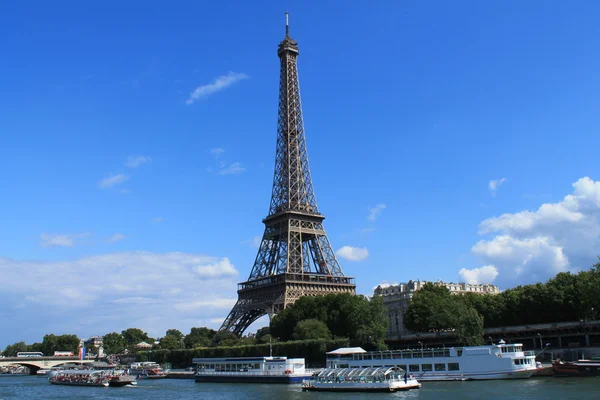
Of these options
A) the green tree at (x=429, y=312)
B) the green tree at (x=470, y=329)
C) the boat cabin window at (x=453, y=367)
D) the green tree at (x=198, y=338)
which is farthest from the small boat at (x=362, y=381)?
the green tree at (x=198, y=338)

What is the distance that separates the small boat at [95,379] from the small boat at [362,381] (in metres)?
34.0

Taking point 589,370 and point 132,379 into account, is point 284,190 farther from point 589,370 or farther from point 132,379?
point 589,370

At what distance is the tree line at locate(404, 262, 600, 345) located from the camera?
77.1 meters

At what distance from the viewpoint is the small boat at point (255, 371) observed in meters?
74.5

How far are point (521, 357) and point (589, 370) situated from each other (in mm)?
6267

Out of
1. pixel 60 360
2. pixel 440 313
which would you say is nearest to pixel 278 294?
pixel 440 313

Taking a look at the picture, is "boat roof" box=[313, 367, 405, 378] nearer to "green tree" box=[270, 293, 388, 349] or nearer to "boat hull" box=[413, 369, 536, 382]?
Answer: "boat hull" box=[413, 369, 536, 382]

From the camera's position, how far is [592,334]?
79.3 metres

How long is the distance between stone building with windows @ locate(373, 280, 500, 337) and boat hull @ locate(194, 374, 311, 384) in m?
54.7

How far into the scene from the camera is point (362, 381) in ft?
189

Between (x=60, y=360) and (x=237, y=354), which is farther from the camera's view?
(x=60, y=360)

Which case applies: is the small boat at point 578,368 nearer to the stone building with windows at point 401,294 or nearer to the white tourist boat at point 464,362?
the white tourist boat at point 464,362

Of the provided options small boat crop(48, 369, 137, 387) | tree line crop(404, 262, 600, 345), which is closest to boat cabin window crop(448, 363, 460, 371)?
tree line crop(404, 262, 600, 345)

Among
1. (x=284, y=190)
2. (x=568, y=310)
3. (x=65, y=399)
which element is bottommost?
(x=65, y=399)
